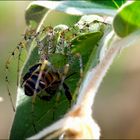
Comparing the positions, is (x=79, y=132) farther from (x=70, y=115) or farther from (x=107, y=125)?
(x=107, y=125)

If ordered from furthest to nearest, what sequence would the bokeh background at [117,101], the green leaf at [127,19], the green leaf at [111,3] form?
the bokeh background at [117,101] < the green leaf at [111,3] < the green leaf at [127,19]

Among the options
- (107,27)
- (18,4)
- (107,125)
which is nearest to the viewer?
(107,27)

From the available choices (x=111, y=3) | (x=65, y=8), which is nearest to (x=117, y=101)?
(x=111, y=3)

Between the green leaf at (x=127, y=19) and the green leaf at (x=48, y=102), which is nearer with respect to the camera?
the green leaf at (x=127, y=19)

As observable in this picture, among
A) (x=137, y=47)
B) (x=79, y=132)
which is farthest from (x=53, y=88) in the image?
(x=137, y=47)

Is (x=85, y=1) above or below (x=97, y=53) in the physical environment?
above

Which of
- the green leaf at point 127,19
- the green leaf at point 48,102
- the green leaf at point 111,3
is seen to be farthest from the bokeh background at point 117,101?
the green leaf at point 127,19

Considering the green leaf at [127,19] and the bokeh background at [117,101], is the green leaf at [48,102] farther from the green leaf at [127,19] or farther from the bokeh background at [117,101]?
the bokeh background at [117,101]
